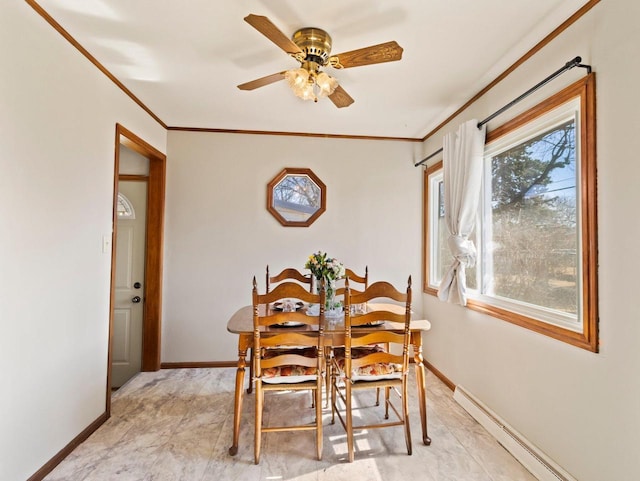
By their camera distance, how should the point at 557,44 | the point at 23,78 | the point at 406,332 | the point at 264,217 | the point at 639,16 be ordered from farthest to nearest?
the point at 264,217, the point at 406,332, the point at 557,44, the point at 23,78, the point at 639,16

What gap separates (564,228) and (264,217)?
2.64 meters

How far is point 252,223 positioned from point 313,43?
6.77 ft

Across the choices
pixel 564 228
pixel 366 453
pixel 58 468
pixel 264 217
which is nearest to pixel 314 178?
pixel 264 217

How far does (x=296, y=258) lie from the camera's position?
3.61 metres

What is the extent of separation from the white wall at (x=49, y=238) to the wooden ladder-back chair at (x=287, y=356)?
3.84ft

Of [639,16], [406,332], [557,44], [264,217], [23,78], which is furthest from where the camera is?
[264,217]

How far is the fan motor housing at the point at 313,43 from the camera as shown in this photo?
185 cm

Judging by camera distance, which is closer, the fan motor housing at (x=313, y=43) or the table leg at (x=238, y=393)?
the fan motor housing at (x=313, y=43)

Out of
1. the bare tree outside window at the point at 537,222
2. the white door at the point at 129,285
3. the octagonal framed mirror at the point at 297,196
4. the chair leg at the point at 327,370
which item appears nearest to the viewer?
the bare tree outside window at the point at 537,222

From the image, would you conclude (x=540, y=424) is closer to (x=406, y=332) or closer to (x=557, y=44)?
(x=406, y=332)

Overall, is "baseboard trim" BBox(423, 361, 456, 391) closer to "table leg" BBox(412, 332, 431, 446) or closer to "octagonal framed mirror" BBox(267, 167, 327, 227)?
"table leg" BBox(412, 332, 431, 446)

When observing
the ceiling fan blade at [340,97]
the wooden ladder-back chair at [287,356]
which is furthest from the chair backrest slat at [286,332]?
the ceiling fan blade at [340,97]

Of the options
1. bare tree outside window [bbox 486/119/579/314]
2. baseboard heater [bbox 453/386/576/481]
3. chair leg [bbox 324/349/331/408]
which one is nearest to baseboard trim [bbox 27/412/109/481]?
chair leg [bbox 324/349/331/408]

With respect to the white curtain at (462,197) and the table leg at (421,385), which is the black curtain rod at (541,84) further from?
the table leg at (421,385)
